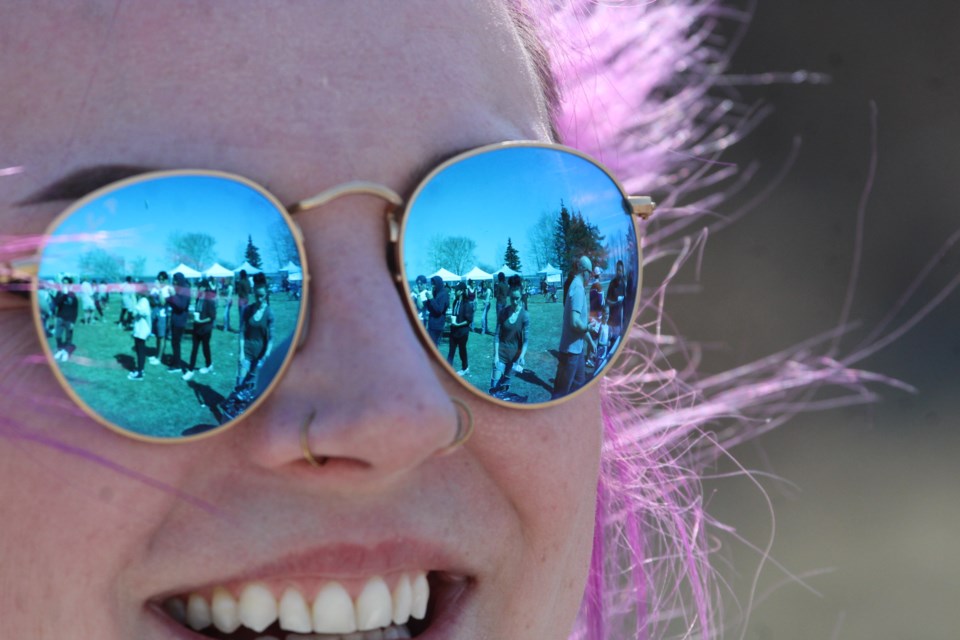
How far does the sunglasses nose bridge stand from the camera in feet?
3.71

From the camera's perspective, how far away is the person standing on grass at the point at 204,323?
3.56 ft

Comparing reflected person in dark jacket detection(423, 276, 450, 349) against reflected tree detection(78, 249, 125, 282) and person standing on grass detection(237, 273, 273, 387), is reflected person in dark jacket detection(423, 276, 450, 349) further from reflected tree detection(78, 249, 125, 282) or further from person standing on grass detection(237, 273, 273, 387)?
reflected tree detection(78, 249, 125, 282)

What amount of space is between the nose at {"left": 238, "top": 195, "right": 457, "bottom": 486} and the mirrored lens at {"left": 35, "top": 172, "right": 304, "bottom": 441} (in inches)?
1.1

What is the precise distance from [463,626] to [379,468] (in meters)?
0.26

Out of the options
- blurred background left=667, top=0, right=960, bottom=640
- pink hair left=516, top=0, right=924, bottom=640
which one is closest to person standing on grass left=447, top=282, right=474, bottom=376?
pink hair left=516, top=0, right=924, bottom=640

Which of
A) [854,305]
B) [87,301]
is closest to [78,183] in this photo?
[87,301]

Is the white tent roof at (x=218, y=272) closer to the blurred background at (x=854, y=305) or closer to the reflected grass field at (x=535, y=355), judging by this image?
the reflected grass field at (x=535, y=355)

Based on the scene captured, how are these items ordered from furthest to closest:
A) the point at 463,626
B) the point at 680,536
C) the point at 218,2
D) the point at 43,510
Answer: the point at 680,536 < the point at 463,626 < the point at 218,2 < the point at 43,510

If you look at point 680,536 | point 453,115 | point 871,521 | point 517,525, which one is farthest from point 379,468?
point 871,521

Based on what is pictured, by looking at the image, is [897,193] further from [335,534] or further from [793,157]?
[335,534]

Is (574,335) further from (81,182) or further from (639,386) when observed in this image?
(639,386)

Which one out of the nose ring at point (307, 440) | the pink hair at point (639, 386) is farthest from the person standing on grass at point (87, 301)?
the pink hair at point (639, 386)

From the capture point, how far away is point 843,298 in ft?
13.4

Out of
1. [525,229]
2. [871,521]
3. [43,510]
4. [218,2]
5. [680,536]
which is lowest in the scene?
[871,521]
